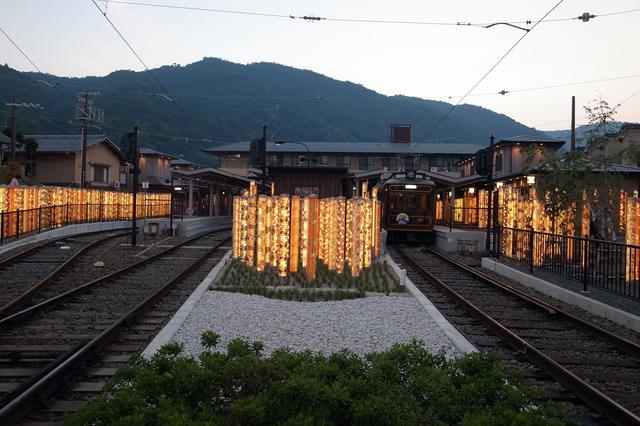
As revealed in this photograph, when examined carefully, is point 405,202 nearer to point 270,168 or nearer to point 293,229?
point 270,168

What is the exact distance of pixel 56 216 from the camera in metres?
24.9

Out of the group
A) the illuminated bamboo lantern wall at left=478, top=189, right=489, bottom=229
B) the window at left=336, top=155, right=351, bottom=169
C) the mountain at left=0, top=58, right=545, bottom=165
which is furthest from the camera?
the mountain at left=0, top=58, right=545, bottom=165

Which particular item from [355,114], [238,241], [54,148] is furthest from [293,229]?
[355,114]

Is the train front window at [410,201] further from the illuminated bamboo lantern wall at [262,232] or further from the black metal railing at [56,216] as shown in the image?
the black metal railing at [56,216]

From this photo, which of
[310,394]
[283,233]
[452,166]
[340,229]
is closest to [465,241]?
[340,229]

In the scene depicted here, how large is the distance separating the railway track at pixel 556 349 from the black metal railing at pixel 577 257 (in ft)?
5.72

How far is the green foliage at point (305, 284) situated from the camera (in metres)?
11.0

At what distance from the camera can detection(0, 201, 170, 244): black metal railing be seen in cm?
2028

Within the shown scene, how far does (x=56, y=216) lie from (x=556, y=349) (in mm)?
23424

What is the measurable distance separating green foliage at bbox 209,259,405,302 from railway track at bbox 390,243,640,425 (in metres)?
1.27

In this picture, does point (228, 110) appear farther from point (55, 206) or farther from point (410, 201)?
point (410, 201)

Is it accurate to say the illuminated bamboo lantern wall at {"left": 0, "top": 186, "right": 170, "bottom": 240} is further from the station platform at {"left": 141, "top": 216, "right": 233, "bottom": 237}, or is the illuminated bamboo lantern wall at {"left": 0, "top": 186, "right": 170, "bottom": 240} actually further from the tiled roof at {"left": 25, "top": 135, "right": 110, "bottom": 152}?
the tiled roof at {"left": 25, "top": 135, "right": 110, "bottom": 152}

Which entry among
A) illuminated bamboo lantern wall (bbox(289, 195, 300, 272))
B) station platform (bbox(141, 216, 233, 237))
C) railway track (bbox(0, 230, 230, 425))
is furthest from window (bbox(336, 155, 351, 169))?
illuminated bamboo lantern wall (bbox(289, 195, 300, 272))

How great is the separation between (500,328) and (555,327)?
1317 millimetres
